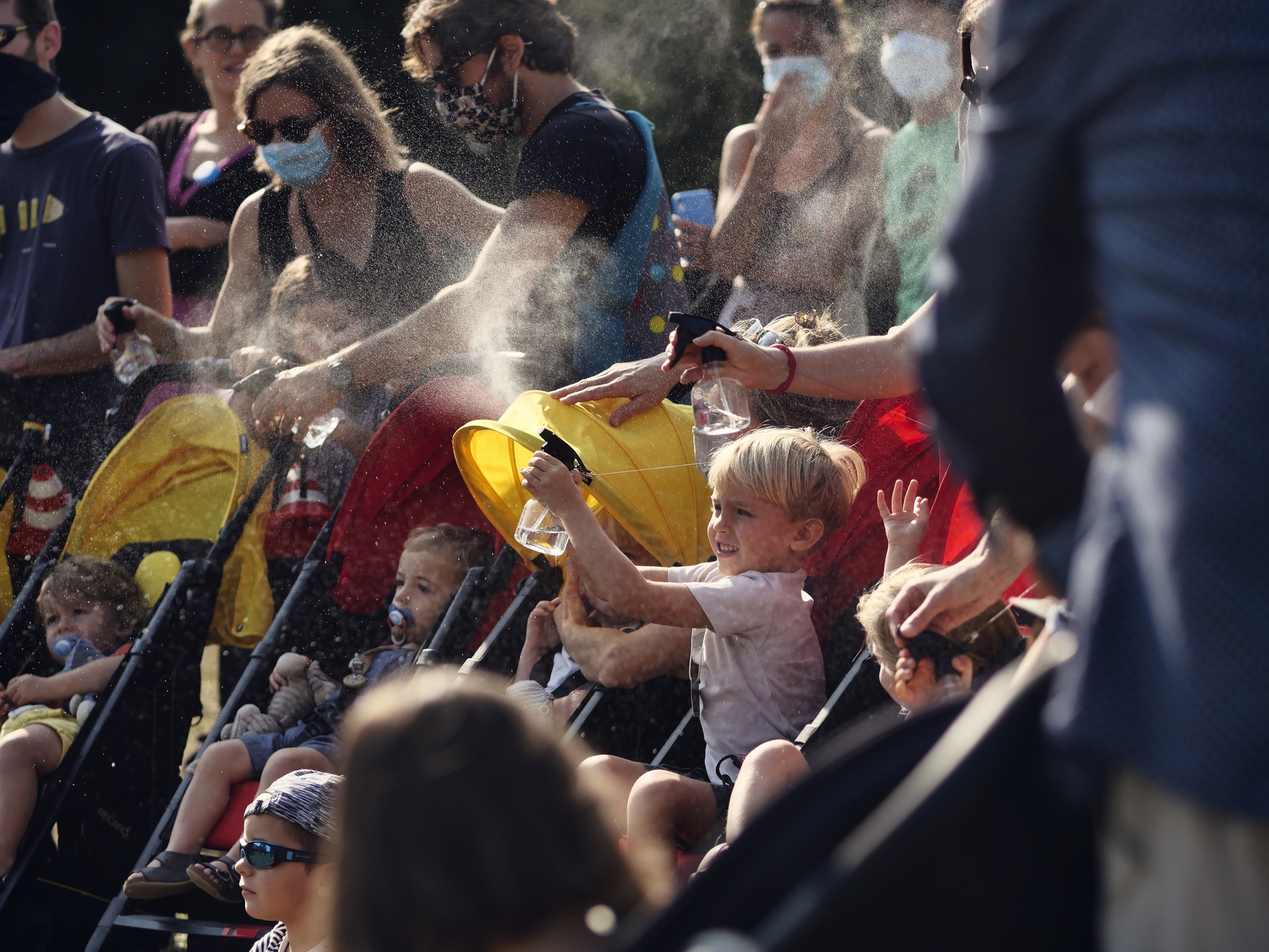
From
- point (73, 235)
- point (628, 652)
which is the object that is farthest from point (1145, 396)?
point (73, 235)

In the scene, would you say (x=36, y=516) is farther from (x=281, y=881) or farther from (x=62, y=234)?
(x=281, y=881)

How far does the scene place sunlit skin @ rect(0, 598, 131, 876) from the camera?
143 inches

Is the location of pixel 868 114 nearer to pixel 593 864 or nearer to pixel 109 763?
pixel 109 763

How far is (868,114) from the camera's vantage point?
4.47m

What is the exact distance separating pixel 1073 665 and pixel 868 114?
374cm

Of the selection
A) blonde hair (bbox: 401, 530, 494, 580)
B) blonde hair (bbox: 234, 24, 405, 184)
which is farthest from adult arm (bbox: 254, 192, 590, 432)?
blonde hair (bbox: 234, 24, 405, 184)

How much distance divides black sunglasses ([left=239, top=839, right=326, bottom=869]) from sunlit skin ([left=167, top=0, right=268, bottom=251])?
10.5 feet

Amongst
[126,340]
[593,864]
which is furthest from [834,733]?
[126,340]

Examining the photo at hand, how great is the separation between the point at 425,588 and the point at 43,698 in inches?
47.4

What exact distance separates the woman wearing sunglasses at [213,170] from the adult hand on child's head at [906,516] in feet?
11.2

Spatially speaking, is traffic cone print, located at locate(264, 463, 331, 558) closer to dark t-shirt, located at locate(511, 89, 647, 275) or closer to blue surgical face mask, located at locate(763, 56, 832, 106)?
dark t-shirt, located at locate(511, 89, 647, 275)

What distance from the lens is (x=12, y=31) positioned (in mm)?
5336

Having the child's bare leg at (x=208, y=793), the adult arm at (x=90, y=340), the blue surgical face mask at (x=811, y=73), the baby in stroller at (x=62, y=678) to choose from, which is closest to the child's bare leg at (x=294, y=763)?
the child's bare leg at (x=208, y=793)

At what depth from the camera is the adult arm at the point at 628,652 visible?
10.2ft
